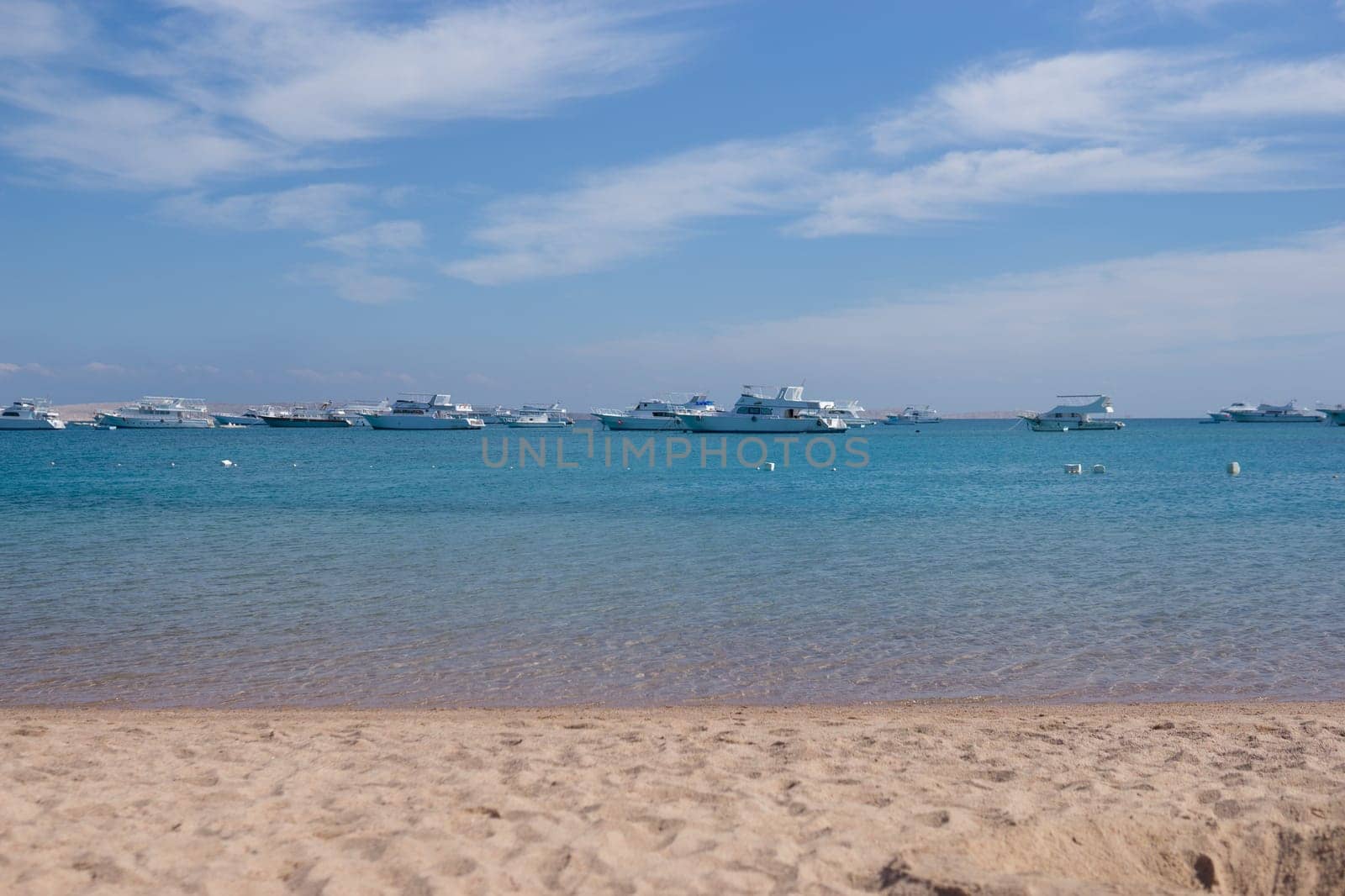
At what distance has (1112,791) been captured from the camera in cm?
600

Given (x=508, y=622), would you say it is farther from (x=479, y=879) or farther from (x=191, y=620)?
(x=479, y=879)

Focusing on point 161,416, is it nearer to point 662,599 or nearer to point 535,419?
point 535,419

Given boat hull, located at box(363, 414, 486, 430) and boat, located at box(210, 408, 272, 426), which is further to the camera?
boat, located at box(210, 408, 272, 426)

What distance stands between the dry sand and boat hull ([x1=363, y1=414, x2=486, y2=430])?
132m

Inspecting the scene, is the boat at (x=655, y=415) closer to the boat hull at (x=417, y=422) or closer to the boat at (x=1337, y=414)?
the boat hull at (x=417, y=422)

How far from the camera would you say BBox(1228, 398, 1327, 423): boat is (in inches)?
7067

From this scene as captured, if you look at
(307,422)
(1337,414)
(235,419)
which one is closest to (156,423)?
(307,422)

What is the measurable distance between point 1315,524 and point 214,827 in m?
25.8

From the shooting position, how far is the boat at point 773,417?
370 ft

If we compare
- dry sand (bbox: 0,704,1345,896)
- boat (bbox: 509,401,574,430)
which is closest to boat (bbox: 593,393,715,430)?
boat (bbox: 509,401,574,430)

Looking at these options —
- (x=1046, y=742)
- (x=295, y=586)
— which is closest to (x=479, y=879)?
(x=1046, y=742)

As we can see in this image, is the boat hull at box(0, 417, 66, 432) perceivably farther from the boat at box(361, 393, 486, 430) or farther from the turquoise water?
the turquoise water

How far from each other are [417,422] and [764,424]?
170ft

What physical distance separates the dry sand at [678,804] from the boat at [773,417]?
104804 mm
